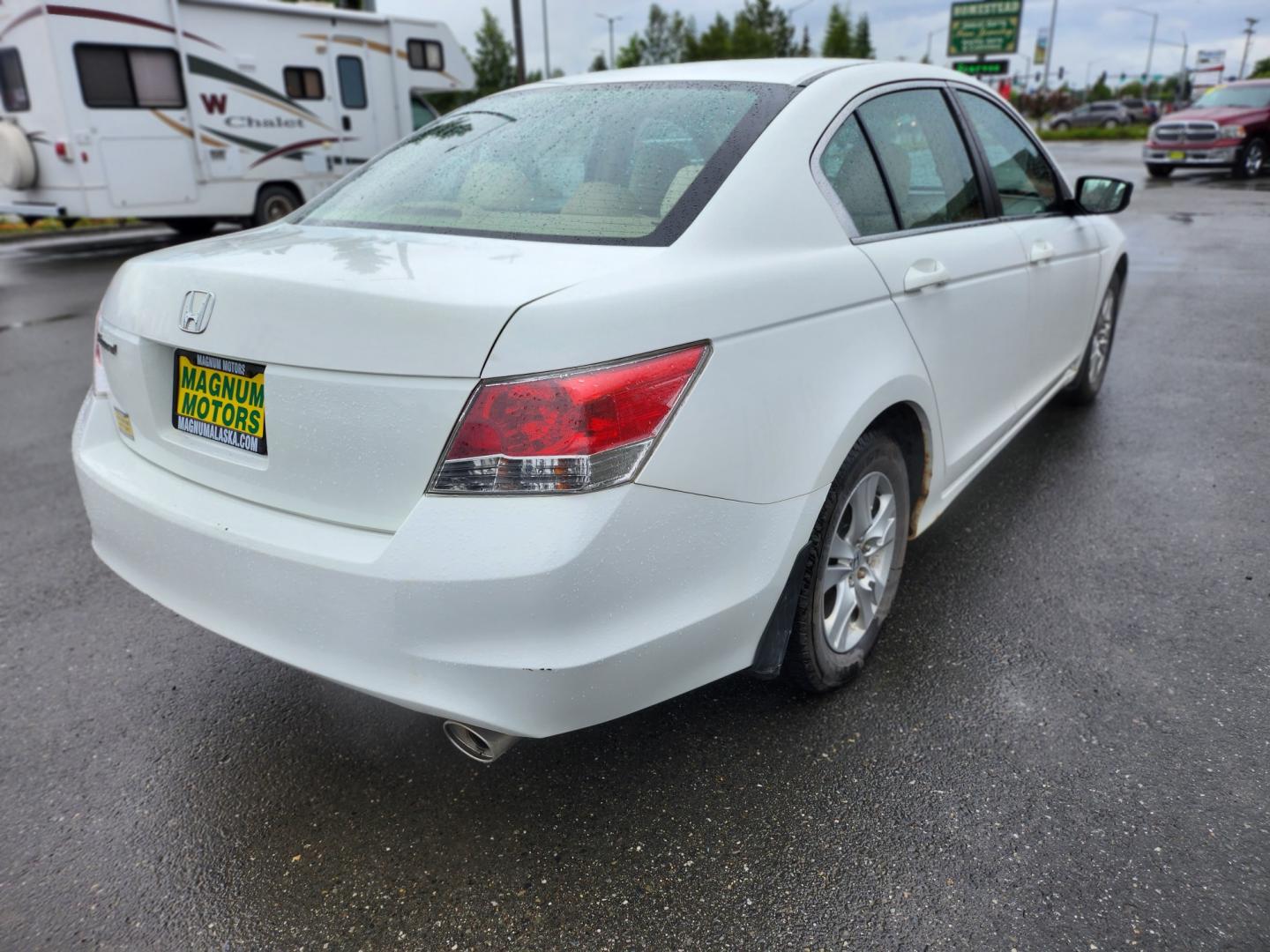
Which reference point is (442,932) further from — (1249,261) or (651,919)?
(1249,261)

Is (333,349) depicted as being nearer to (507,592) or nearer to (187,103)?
(507,592)

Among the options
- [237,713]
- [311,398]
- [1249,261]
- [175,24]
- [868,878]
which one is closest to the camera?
[311,398]

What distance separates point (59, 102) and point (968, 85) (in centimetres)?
1092

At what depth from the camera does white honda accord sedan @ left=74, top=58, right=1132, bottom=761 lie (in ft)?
5.72

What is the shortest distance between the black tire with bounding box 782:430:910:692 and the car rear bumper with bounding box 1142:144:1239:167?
2098 cm

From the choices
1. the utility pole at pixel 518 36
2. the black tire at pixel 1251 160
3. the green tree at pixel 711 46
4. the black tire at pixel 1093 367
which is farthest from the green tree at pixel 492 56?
the black tire at pixel 1093 367

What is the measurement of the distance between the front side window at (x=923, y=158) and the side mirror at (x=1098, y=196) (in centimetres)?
113

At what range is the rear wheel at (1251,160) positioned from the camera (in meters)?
19.5

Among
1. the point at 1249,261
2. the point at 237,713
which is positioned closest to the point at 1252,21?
the point at 1249,261

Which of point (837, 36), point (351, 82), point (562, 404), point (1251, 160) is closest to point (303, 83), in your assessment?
point (351, 82)

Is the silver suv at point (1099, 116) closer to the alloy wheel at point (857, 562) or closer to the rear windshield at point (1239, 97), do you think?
the rear windshield at point (1239, 97)

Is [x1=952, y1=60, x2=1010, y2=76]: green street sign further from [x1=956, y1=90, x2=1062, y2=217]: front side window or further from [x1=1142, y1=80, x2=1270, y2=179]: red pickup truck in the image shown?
[x1=956, y1=90, x2=1062, y2=217]: front side window

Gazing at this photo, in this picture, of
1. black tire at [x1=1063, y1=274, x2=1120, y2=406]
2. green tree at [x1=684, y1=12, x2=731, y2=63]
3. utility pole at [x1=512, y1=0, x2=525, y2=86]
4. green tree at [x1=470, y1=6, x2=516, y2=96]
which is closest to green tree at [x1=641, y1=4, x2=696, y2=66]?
green tree at [x1=684, y1=12, x2=731, y2=63]

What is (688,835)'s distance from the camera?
2.18 metres
